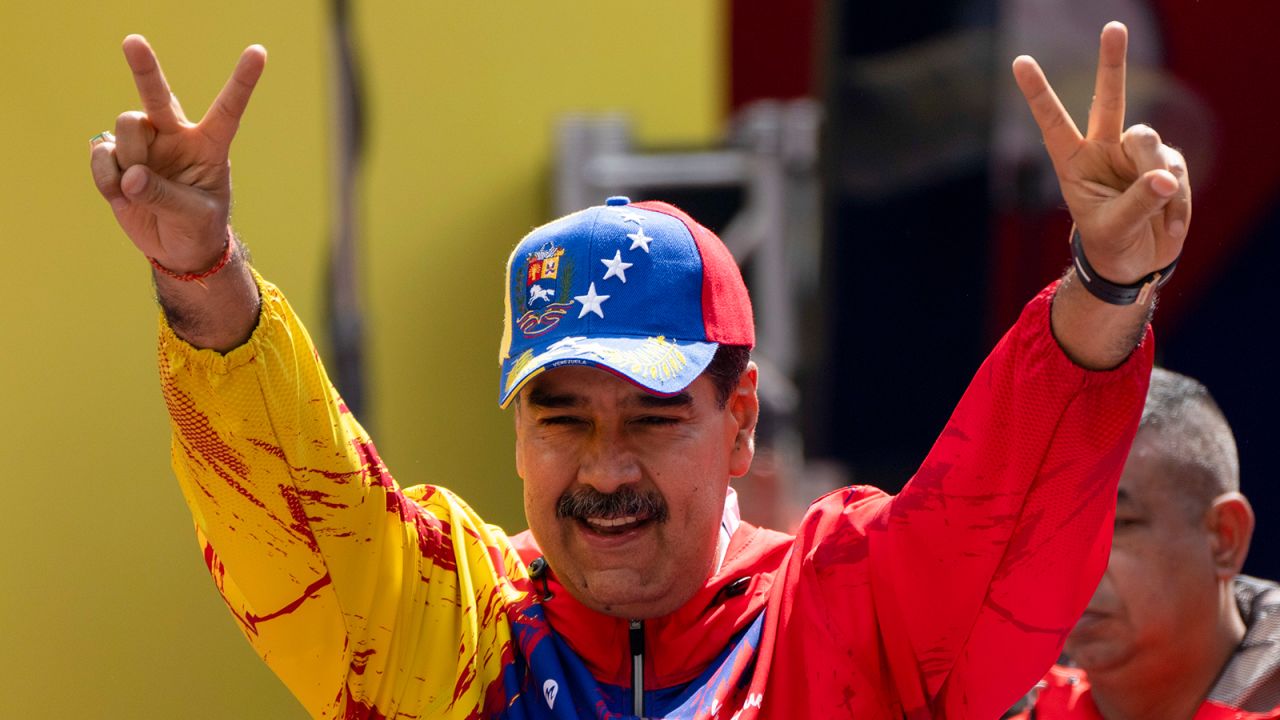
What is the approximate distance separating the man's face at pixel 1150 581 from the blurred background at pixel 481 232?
191cm

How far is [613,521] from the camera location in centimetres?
200

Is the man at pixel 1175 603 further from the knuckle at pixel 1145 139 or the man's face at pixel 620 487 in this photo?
the knuckle at pixel 1145 139

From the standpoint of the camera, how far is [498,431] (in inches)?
222

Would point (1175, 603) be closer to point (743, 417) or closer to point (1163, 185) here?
point (743, 417)

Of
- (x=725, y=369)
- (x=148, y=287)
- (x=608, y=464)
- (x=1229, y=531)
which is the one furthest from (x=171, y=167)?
(x=148, y=287)

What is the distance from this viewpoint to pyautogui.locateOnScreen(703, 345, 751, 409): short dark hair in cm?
208

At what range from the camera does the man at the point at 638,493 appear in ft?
5.67

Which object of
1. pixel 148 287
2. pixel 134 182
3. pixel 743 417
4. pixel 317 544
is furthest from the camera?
pixel 148 287

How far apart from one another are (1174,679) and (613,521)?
0.96 metres

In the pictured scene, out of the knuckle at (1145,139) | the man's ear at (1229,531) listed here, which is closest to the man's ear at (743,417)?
the knuckle at (1145,139)

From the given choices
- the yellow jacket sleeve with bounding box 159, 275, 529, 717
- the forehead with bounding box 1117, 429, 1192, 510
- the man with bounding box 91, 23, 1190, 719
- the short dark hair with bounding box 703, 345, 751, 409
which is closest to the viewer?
the man with bounding box 91, 23, 1190, 719

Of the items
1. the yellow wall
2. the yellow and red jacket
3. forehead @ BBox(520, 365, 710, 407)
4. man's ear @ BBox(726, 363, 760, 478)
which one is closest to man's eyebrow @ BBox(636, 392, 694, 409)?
forehead @ BBox(520, 365, 710, 407)

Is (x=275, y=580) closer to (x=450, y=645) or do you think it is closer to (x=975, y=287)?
(x=450, y=645)

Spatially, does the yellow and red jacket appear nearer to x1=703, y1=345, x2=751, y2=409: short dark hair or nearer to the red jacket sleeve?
the red jacket sleeve
